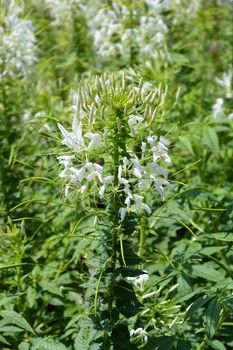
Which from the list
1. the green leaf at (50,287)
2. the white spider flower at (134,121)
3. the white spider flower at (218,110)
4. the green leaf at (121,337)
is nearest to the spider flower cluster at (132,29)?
the white spider flower at (218,110)

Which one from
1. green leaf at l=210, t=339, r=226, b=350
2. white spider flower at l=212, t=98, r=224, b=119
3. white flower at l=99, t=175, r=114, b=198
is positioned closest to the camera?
white flower at l=99, t=175, r=114, b=198

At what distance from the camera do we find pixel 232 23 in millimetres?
5328

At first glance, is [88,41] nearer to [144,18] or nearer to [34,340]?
[144,18]

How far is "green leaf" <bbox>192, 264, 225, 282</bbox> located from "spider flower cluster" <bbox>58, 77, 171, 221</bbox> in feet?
1.39

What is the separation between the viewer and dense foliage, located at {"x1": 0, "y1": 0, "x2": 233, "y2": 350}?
2068mm

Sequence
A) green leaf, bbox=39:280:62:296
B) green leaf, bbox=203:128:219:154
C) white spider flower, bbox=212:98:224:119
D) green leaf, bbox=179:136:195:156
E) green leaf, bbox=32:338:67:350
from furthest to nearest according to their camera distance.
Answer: white spider flower, bbox=212:98:224:119, green leaf, bbox=203:128:219:154, green leaf, bbox=179:136:195:156, green leaf, bbox=39:280:62:296, green leaf, bbox=32:338:67:350

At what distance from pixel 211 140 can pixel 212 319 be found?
1.39 metres

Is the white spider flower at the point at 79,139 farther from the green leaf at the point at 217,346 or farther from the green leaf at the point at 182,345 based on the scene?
the green leaf at the point at 217,346

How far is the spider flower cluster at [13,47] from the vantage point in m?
3.28

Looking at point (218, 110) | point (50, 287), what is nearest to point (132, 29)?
point (218, 110)

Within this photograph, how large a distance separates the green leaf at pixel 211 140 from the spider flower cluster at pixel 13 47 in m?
1.06

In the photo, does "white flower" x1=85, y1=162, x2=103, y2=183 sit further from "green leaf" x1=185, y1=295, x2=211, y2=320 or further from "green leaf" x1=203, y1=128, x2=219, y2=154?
"green leaf" x1=203, y1=128, x2=219, y2=154

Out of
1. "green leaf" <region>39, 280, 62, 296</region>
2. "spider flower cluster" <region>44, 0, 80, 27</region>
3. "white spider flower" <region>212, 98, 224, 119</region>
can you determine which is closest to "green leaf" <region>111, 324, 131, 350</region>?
"green leaf" <region>39, 280, 62, 296</region>

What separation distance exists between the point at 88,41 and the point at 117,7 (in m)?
1.21
